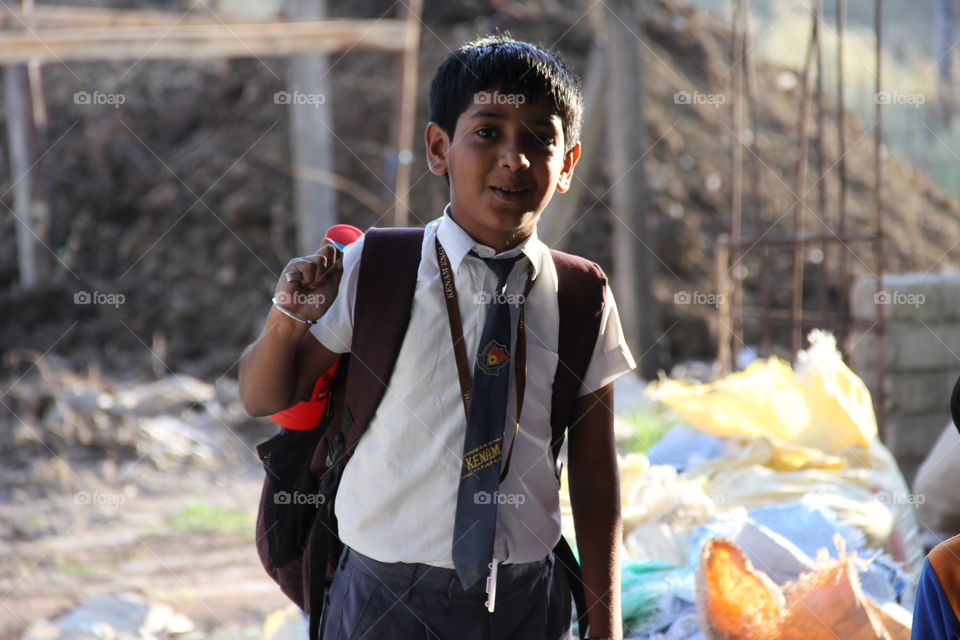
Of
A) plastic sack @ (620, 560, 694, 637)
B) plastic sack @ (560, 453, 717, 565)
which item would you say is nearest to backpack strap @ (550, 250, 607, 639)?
plastic sack @ (620, 560, 694, 637)

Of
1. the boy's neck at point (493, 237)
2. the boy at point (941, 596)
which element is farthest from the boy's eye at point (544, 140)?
the boy at point (941, 596)

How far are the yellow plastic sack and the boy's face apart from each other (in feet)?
5.39

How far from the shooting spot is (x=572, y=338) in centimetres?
140

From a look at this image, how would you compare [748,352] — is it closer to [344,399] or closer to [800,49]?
[344,399]

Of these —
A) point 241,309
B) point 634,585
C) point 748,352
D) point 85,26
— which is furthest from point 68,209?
point 634,585

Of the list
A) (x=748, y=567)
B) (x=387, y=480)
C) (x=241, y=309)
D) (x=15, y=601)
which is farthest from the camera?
(x=241, y=309)

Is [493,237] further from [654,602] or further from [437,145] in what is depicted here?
[654,602]

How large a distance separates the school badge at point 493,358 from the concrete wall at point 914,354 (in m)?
2.82

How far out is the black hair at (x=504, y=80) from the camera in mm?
1382

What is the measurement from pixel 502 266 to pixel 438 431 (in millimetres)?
264

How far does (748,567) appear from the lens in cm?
190

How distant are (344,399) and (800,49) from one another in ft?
54.2

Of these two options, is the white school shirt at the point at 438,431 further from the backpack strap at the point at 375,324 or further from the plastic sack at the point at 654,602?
the plastic sack at the point at 654,602

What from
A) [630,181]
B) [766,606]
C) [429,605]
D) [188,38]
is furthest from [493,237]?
[630,181]
